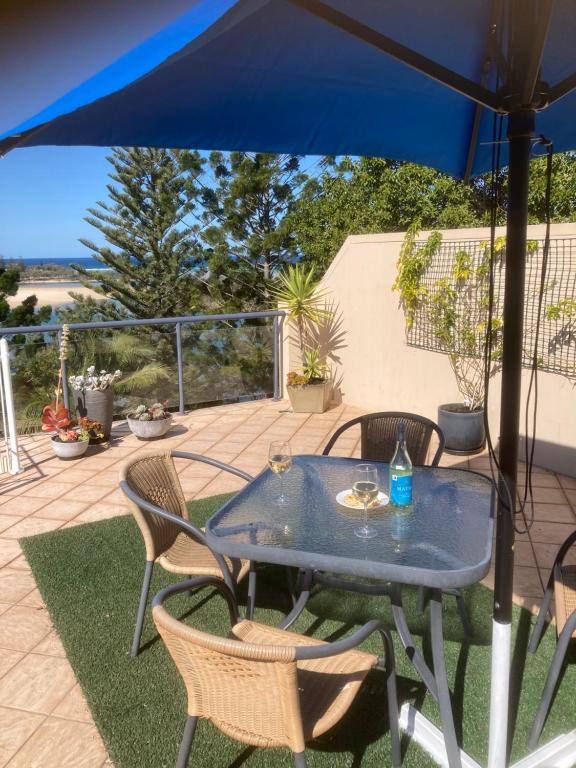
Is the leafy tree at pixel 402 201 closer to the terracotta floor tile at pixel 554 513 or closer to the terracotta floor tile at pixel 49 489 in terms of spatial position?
the terracotta floor tile at pixel 554 513

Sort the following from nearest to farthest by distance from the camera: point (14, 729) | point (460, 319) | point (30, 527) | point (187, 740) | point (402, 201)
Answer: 1. point (187, 740)
2. point (14, 729)
3. point (30, 527)
4. point (460, 319)
5. point (402, 201)

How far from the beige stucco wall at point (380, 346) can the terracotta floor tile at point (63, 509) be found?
122 inches

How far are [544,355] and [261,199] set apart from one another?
15.1 metres

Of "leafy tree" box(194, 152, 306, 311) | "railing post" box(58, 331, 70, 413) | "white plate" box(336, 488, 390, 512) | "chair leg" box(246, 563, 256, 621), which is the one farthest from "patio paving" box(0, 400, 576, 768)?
"leafy tree" box(194, 152, 306, 311)

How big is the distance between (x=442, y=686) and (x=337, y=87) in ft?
6.66

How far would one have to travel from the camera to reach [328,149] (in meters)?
2.73

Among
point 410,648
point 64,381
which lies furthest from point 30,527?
point 410,648

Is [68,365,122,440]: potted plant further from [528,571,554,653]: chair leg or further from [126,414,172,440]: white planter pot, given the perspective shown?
[528,571,554,653]: chair leg

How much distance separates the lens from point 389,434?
3.11m

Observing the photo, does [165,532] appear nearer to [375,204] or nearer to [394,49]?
[394,49]

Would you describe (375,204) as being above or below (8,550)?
above

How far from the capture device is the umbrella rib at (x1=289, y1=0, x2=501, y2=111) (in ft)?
4.78

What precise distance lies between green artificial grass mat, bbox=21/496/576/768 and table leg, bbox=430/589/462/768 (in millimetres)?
136

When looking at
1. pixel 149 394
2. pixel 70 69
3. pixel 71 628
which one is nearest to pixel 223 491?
pixel 71 628
